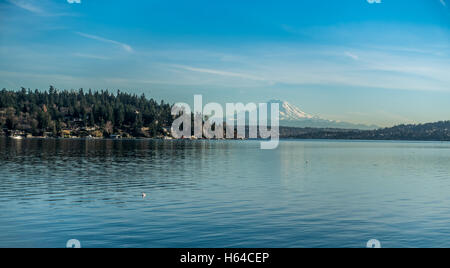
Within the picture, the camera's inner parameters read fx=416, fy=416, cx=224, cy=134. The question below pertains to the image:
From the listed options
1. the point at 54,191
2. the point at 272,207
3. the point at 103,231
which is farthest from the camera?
the point at 54,191

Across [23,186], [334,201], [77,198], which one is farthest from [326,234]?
[23,186]

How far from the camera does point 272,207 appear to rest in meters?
41.3

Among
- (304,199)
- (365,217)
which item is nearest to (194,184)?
(304,199)

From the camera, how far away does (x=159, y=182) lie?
6053 centimetres

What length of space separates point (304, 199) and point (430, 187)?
25317 mm

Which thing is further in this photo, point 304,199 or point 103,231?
point 304,199
